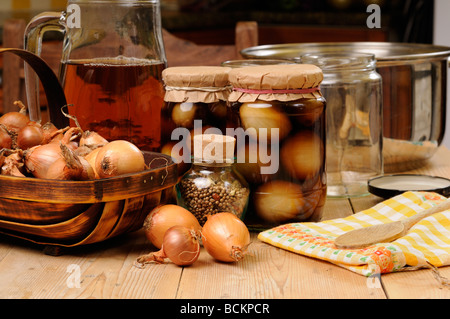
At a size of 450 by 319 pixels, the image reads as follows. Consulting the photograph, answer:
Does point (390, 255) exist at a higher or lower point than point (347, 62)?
lower

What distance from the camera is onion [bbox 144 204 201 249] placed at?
33.7 inches

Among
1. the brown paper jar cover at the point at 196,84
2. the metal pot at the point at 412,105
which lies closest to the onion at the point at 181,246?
the brown paper jar cover at the point at 196,84

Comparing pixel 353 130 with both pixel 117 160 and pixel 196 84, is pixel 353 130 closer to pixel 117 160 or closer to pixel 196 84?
pixel 196 84

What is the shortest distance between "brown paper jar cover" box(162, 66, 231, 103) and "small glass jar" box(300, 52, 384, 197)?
27 centimetres

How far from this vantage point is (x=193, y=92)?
97 cm

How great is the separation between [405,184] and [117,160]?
0.57 m

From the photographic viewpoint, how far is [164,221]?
856mm

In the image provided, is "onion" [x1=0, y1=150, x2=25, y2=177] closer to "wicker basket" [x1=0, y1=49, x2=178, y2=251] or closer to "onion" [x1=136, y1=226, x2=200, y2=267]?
"wicker basket" [x1=0, y1=49, x2=178, y2=251]

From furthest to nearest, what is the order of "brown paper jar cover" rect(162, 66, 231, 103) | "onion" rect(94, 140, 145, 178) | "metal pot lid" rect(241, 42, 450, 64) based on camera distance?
"metal pot lid" rect(241, 42, 450, 64) < "brown paper jar cover" rect(162, 66, 231, 103) < "onion" rect(94, 140, 145, 178)

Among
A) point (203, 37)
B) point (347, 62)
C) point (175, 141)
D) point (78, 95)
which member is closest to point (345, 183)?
point (347, 62)

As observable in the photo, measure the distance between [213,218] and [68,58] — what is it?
0.46 m

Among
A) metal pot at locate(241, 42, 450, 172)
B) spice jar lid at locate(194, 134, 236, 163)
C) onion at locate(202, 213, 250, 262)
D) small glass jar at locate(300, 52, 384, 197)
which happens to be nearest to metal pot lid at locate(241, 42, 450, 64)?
metal pot at locate(241, 42, 450, 172)

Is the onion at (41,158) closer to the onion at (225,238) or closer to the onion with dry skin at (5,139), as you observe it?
the onion with dry skin at (5,139)
